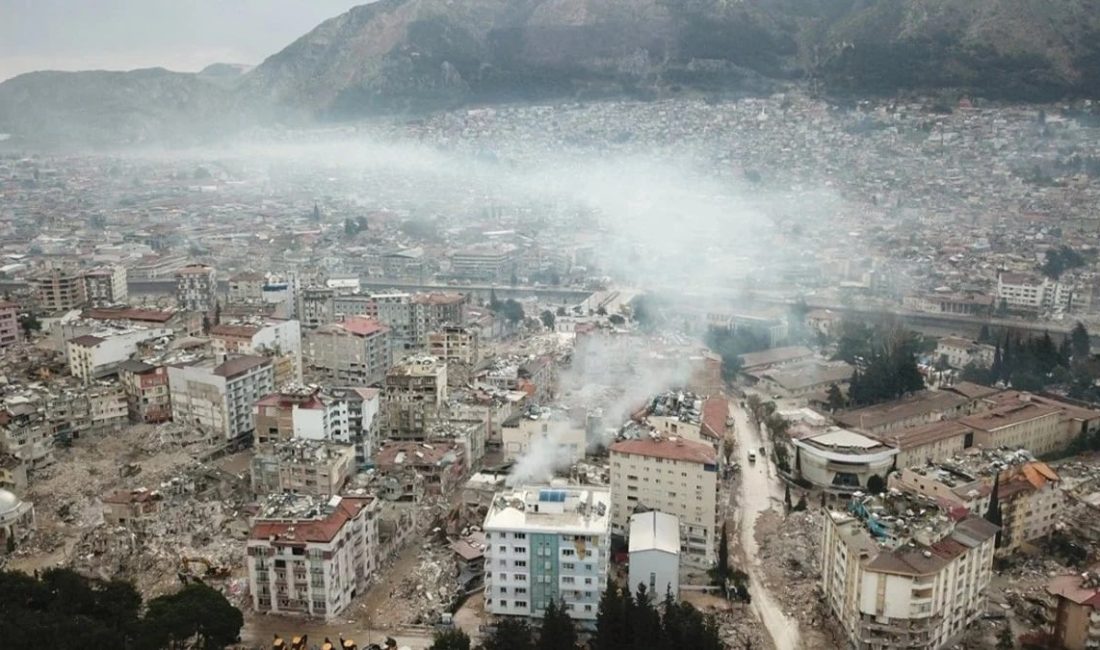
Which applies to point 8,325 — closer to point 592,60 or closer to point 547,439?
point 547,439

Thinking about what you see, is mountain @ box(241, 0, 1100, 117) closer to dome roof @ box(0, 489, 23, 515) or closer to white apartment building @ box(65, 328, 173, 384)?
white apartment building @ box(65, 328, 173, 384)

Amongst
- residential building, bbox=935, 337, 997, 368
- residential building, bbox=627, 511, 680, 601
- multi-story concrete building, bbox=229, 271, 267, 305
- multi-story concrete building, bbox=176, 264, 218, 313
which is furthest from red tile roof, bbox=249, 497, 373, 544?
multi-story concrete building, bbox=176, 264, 218, 313

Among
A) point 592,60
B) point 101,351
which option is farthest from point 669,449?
point 592,60

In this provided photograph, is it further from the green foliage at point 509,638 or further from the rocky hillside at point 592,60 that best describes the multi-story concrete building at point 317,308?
the rocky hillside at point 592,60

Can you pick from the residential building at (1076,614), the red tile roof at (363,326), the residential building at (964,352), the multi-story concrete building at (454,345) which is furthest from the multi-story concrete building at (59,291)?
the residential building at (1076,614)

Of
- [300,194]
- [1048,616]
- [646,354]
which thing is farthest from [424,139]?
[1048,616]

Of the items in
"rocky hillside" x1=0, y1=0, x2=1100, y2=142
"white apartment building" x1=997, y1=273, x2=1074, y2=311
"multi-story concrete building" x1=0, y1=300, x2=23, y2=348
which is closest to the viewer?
"multi-story concrete building" x1=0, y1=300, x2=23, y2=348

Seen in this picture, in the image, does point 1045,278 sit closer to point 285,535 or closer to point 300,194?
point 285,535
